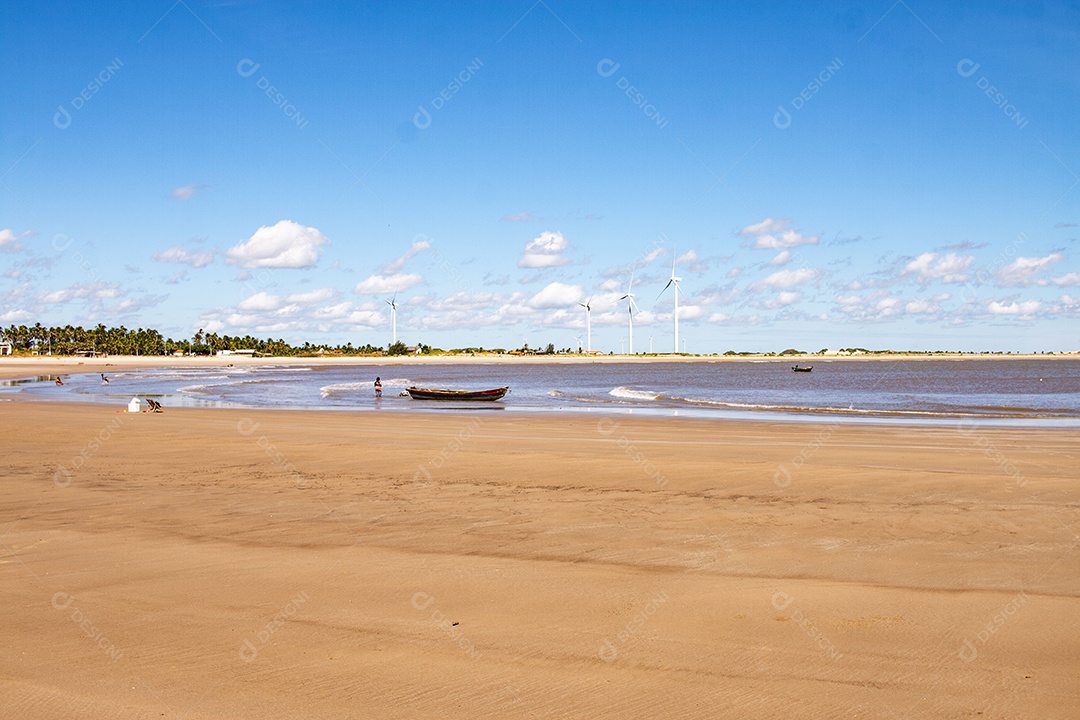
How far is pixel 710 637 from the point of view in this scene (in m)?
7.12

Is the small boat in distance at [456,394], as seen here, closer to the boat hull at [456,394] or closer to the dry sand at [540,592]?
the boat hull at [456,394]

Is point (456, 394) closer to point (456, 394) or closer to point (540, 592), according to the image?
point (456, 394)

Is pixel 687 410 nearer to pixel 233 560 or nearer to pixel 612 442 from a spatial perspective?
pixel 612 442

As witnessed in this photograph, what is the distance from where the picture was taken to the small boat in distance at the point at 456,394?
5444 cm

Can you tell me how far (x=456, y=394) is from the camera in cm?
5519

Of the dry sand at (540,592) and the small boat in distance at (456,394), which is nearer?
the dry sand at (540,592)

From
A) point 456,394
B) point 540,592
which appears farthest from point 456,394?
point 540,592

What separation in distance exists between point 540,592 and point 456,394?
47038mm

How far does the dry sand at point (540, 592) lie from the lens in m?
6.00

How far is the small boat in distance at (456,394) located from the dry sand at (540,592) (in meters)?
36.1

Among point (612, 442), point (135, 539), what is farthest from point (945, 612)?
point (612, 442)

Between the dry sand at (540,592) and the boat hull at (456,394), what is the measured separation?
36104mm

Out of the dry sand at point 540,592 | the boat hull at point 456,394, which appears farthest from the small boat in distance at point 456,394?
the dry sand at point 540,592

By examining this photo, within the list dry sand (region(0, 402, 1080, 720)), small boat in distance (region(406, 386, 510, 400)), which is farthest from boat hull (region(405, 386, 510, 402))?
dry sand (region(0, 402, 1080, 720))
